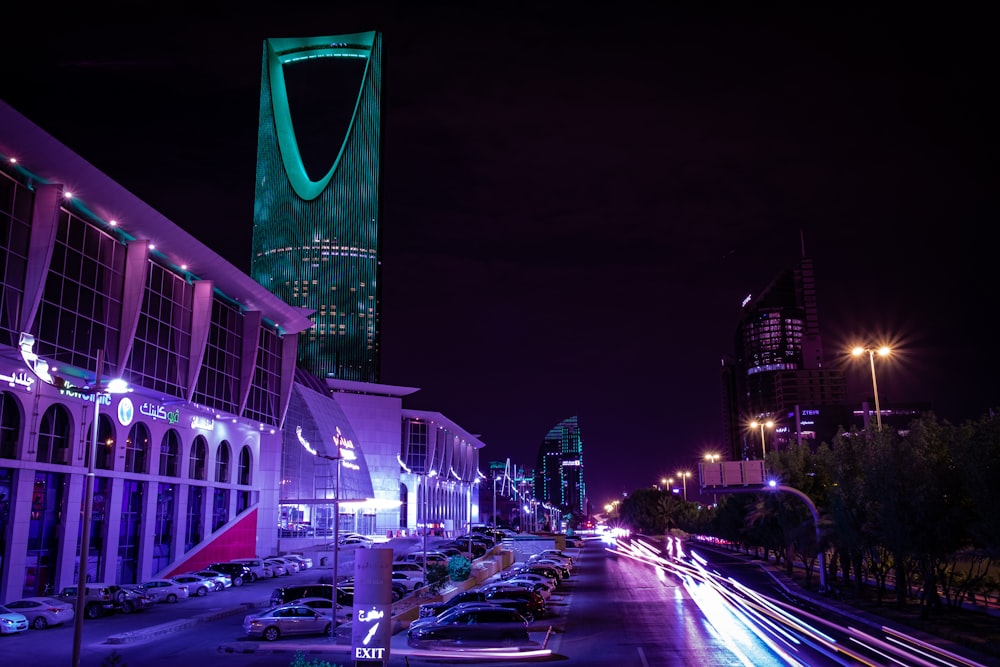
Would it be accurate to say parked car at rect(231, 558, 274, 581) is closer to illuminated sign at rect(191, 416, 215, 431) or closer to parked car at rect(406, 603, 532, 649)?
illuminated sign at rect(191, 416, 215, 431)

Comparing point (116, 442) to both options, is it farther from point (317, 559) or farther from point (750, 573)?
point (750, 573)

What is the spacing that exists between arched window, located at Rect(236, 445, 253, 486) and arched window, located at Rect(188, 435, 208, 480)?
271 inches

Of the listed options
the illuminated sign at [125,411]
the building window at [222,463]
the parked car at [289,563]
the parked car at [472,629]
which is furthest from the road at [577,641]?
the building window at [222,463]

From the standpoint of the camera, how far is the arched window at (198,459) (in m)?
59.3

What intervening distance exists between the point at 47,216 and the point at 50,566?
60.0ft

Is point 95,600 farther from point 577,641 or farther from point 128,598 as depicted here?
point 577,641

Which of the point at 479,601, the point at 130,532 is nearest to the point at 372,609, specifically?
the point at 479,601

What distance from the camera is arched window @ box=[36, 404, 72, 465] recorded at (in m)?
41.6

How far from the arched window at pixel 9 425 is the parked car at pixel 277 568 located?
22.4 meters

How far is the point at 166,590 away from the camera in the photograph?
44438mm

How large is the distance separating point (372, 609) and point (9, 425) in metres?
25.7

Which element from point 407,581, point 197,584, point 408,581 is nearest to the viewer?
point 197,584

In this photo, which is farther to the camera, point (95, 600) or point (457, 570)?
point (457, 570)

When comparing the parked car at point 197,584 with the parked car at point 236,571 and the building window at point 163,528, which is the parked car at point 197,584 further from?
the building window at point 163,528
